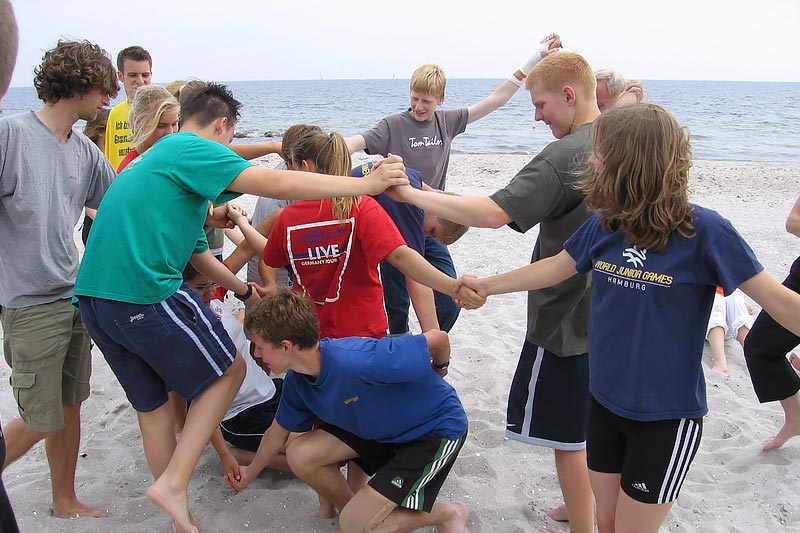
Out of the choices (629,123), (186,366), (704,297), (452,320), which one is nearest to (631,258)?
(704,297)

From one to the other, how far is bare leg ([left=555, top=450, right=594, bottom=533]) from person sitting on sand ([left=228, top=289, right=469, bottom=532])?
544 mm

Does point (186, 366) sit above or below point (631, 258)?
below

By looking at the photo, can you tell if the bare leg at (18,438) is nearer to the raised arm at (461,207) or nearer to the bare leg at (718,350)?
the raised arm at (461,207)

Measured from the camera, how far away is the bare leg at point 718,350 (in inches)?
197

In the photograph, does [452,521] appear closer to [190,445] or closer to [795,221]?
[190,445]

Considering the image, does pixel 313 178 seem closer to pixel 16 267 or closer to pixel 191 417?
pixel 191 417

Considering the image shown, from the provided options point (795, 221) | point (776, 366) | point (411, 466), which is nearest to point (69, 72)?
point (411, 466)

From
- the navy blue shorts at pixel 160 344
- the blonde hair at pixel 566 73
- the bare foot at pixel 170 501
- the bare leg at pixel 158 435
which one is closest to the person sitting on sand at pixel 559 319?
the blonde hair at pixel 566 73

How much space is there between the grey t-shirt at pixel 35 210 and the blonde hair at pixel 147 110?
411mm

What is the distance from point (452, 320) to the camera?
175 inches

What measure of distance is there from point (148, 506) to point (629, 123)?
9.92 feet

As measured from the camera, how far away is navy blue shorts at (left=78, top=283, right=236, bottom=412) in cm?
269

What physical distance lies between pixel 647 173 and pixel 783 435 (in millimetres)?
2630

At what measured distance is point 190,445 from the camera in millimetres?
2836
